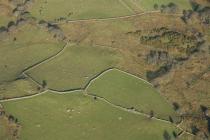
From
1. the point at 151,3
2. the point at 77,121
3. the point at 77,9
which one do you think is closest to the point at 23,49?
the point at 77,9

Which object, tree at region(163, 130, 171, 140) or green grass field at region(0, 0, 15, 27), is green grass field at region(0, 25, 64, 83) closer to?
green grass field at region(0, 0, 15, 27)

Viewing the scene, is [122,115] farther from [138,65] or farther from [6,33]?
[6,33]

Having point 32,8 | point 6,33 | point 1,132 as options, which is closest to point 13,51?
point 6,33

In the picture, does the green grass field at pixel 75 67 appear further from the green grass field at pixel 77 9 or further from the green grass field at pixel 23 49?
the green grass field at pixel 77 9

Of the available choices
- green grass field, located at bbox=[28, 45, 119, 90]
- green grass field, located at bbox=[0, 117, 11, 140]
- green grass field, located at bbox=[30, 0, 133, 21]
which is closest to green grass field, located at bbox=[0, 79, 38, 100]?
green grass field, located at bbox=[28, 45, 119, 90]

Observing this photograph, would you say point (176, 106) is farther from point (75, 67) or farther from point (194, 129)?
point (75, 67)

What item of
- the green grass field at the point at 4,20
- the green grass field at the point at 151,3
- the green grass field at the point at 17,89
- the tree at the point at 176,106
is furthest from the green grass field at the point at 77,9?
the tree at the point at 176,106

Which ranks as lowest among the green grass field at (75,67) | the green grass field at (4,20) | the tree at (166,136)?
the tree at (166,136)
